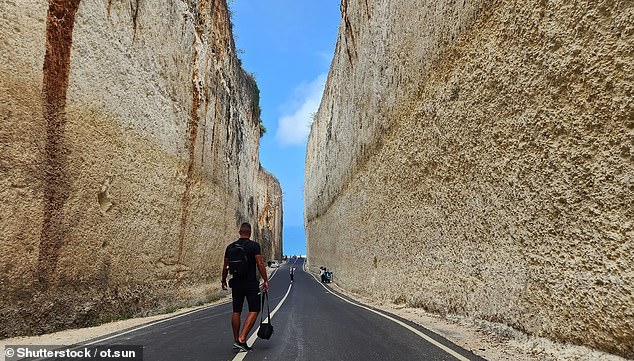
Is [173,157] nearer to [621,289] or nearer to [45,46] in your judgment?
[45,46]

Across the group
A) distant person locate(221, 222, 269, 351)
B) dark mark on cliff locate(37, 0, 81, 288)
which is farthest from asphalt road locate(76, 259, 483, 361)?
dark mark on cliff locate(37, 0, 81, 288)

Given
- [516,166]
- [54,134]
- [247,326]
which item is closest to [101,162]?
[54,134]

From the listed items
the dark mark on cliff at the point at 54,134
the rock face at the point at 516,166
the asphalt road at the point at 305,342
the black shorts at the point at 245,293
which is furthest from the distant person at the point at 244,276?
the dark mark on cliff at the point at 54,134

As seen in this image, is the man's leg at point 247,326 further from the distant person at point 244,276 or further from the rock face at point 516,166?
the rock face at point 516,166

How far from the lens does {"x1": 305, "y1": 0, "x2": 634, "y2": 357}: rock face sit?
5059mm

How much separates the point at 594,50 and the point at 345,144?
82.5 feet

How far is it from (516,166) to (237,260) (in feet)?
17.3

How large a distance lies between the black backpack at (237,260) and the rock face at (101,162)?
16.8 feet

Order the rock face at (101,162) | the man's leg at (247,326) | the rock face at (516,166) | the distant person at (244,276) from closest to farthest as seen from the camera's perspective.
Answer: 1. the rock face at (516,166)
2. the man's leg at (247,326)
3. the distant person at (244,276)
4. the rock face at (101,162)

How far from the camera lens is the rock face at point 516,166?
5.06 meters

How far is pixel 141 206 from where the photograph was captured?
13.2 meters

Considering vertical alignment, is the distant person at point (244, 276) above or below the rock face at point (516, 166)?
below

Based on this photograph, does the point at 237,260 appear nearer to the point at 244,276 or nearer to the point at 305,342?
the point at 244,276

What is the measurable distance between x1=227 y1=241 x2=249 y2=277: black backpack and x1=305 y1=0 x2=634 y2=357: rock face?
4.77m
